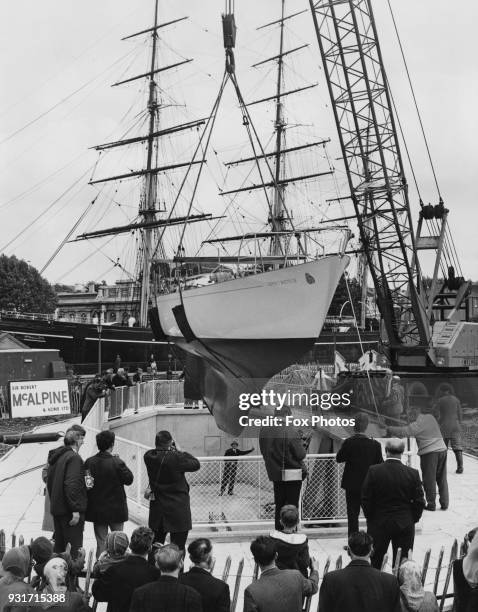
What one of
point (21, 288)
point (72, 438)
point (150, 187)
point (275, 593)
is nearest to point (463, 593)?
point (275, 593)

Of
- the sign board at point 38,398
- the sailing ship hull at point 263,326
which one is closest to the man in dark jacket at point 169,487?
the sailing ship hull at point 263,326

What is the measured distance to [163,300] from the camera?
1722 centimetres

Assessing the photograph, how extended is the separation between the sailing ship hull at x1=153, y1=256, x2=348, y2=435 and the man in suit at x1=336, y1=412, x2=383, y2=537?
6570mm

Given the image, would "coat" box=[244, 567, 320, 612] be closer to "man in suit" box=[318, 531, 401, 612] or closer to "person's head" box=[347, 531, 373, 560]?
"man in suit" box=[318, 531, 401, 612]

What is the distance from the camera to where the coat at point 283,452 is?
7078 mm

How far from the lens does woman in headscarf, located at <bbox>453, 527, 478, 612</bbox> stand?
357 cm

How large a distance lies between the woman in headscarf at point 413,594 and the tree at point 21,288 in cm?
6510

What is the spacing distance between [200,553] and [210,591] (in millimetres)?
238

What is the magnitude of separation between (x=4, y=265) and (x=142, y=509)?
61.1 m

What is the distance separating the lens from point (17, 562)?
13.2 ft

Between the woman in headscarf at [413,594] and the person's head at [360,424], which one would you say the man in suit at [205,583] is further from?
the person's head at [360,424]

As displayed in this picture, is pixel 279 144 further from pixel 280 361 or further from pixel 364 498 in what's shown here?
pixel 364 498

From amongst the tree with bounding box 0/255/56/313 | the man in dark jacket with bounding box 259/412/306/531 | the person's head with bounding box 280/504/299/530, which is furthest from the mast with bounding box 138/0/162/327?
the person's head with bounding box 280/504/299/530

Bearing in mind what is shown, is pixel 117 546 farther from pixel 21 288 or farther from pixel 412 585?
pixel 21 288
